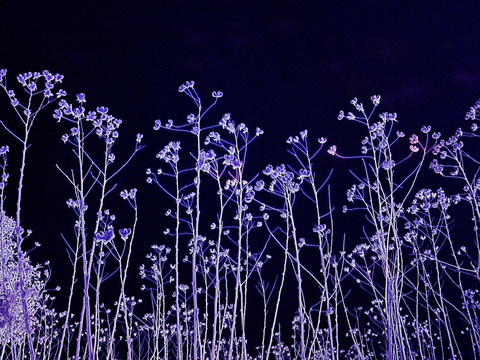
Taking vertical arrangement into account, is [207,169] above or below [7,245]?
below

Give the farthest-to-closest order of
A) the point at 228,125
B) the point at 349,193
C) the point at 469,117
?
the point at 469,117
the point at 349,193
the point at 228,125

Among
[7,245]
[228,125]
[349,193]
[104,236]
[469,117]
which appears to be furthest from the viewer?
[7,245]

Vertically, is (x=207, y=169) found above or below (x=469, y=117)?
below

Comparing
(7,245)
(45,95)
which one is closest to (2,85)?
(45,95)

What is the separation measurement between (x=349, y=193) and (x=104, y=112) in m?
Result: 2.33

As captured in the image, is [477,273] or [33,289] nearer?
[477,273]

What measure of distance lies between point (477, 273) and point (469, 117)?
159 cm

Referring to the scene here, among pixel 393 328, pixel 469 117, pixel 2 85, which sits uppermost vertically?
pixel 469 117

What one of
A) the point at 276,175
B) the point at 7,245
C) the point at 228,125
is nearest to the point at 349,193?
the point at 276,175

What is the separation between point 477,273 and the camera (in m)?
4.10

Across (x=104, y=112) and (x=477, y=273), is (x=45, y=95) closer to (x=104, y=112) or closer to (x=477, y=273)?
(x=104, y=112)

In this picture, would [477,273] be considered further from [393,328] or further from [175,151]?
[175,151]

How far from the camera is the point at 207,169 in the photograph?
3.53 m

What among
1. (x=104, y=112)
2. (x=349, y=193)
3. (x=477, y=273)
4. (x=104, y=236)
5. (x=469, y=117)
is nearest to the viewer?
(x=104, y=236)
